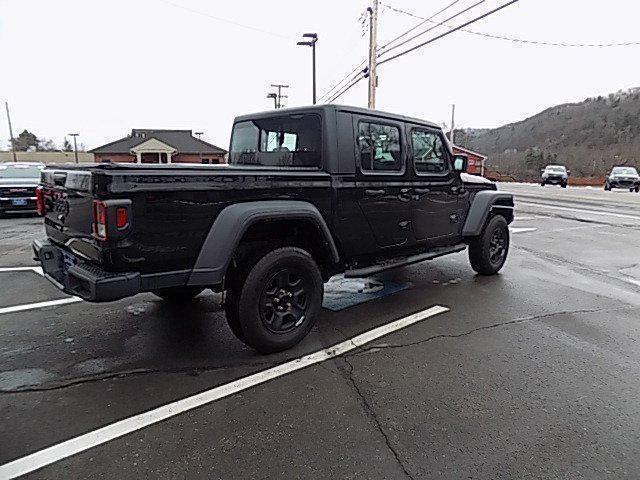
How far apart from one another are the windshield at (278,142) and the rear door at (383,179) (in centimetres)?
42

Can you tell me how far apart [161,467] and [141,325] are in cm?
219

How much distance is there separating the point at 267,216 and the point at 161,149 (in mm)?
41772

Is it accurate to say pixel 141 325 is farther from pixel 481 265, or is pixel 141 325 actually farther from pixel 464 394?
pixel 481 265

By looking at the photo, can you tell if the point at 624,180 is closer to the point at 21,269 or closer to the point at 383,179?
the point at 383,179

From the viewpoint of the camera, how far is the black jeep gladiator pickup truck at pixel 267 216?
2.87 m

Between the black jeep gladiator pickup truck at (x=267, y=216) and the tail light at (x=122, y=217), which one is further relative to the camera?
the black jeep gladiator pickup truck at (x=267, y=216)

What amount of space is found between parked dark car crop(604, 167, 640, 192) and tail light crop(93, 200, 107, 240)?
31.1 metres

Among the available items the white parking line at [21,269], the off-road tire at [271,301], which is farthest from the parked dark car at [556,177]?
the white parking line at [21,269]

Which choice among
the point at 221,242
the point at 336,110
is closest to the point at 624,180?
the point at 336,110

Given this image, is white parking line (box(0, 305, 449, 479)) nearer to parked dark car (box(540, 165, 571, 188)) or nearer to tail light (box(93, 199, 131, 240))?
tail light (box(93, 199, 131, 240))

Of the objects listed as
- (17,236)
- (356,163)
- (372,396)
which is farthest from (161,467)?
(17,236)

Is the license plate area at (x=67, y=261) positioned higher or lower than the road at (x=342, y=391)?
higher

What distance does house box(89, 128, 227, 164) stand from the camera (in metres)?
41.2

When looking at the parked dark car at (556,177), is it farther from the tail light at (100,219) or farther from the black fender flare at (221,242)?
the tail light at (100,219)
